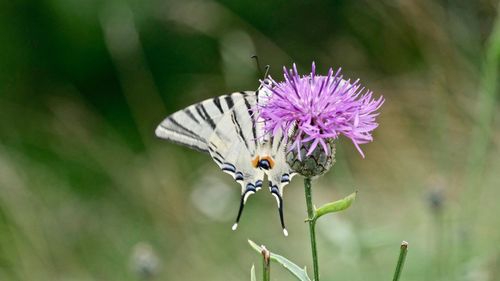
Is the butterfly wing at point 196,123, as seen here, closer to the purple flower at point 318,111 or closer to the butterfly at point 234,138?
the butterfly at point 234,138

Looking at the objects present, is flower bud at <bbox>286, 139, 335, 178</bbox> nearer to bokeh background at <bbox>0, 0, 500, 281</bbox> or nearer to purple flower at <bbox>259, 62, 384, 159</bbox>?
purple flower at <bbox>259, 62, 384, 159</bbox>

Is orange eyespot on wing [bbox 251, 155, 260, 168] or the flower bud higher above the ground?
orange eyespot on wing [bbox 251, 155, 260, 168]

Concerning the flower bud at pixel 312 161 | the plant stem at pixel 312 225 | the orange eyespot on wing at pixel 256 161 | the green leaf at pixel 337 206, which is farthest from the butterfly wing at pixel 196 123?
the green leaf at pixel 337 206

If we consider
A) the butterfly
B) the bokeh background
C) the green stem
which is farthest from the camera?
the bokeh background

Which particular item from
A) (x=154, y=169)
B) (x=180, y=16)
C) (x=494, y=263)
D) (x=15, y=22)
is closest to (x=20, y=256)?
(x=154, y=169)

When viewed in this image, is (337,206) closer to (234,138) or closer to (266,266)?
(266,266)

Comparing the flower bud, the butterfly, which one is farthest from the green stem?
the butterfly
